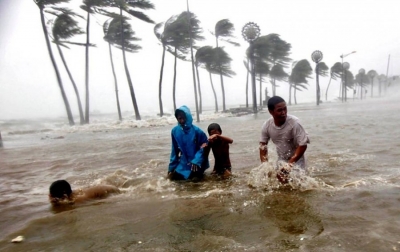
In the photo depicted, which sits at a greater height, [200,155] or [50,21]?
[50,21]

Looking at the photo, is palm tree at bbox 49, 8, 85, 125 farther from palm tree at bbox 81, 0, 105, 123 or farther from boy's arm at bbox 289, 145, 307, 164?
boy's arm at bbox 289, 145, 307, 164

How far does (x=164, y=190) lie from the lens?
432 cm

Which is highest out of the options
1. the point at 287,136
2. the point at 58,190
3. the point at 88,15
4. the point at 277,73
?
the point at 88,15

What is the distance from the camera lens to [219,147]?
496cm

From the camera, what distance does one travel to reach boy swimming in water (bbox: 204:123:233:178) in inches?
190

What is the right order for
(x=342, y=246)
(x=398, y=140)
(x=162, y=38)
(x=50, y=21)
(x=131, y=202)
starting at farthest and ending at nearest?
(x=162, y=38), (x=50, y=21), (x=398, y=140), (x=131, y=202), (x=342, y=246)

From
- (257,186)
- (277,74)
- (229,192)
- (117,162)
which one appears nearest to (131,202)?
(229,192)

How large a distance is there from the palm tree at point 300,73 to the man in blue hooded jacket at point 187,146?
5470 cm

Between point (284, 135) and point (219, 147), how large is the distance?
4.32 ft

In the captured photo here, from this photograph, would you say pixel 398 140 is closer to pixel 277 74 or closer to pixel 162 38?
pixel 162 38

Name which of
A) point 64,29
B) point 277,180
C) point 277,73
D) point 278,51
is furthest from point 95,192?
point 277,73

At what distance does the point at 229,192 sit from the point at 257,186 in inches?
16.6

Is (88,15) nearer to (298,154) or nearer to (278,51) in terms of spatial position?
(298,154)

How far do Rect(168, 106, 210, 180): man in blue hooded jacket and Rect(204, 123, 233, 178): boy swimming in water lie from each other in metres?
0.13
